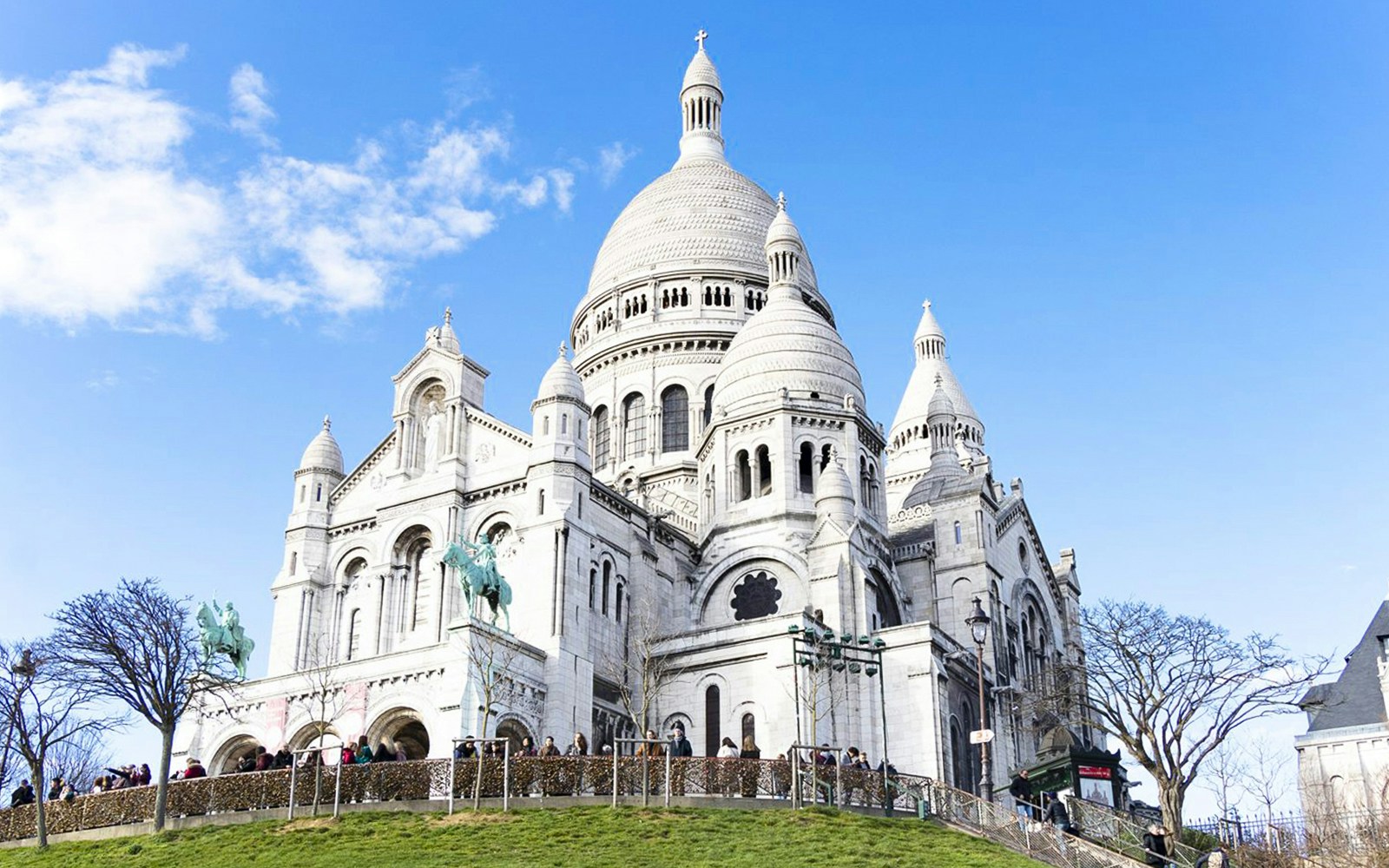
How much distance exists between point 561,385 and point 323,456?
12.2 metres

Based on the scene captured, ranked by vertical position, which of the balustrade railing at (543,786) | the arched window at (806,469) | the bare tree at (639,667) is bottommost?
the balustrade railing at (543,786)

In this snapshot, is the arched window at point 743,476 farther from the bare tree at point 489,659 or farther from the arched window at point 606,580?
the bare tree at point 489,659

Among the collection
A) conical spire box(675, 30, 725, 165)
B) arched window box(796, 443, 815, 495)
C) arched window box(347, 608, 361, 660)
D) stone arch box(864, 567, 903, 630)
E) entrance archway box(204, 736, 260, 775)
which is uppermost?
conical spire box(675, 30, 725, 165)

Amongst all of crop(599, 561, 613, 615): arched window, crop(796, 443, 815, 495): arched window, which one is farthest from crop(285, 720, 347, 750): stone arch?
crop(796, 443, 815, 495): arched window

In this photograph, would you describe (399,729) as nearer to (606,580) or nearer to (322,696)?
(322,696)

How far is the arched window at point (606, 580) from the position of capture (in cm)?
5675

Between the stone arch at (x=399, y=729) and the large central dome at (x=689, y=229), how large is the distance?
36055 mm

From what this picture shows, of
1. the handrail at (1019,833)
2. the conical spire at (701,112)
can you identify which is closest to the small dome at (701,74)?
the conical spire at (701,112)

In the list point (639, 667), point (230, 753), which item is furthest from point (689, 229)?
point (230, 753)

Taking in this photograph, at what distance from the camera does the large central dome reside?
80.8m

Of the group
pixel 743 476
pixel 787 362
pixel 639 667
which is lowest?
pixel 639 667

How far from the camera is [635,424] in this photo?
77.4m

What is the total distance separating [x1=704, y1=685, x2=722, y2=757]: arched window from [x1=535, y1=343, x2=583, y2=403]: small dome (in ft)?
40.2

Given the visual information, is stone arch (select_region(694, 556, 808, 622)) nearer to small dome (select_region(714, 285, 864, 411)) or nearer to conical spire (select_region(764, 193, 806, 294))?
small dome (select_region(714, 285, 864, 411))
